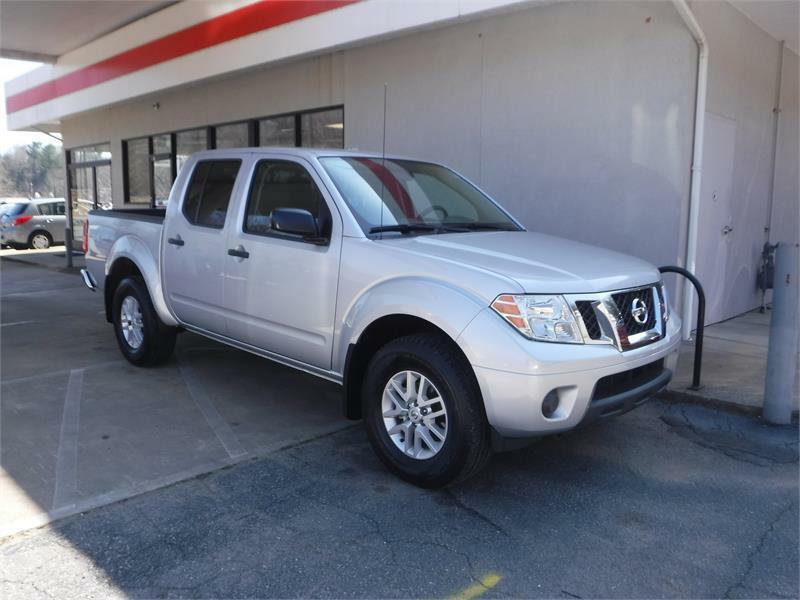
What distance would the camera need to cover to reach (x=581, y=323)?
3.61 meters

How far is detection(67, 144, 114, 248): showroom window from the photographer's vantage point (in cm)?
1744

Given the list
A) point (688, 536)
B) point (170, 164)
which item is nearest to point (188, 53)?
point (170, 164)

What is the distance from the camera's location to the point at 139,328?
6402 mm

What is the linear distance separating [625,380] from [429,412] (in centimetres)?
109

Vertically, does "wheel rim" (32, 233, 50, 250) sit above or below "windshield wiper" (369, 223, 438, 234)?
below

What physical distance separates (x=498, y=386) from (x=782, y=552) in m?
1.55

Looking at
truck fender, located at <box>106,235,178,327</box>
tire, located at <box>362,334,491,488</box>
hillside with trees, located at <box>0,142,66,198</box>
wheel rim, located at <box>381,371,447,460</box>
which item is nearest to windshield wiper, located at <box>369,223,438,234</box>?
tire, located at <box>362,334,491,488</box>

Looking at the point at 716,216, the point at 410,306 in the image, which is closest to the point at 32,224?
the point at 716,216

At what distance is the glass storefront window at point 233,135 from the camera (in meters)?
12.5

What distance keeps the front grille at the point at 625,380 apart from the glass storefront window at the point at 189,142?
1123 centimetres

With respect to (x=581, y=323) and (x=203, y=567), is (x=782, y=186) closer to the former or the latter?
(x=581, y=323)

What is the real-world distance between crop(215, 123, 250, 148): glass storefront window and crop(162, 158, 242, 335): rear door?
6.95m

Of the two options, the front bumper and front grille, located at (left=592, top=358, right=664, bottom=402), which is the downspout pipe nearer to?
front grille, located at (left=592, top=358, right=664, bottom=402)

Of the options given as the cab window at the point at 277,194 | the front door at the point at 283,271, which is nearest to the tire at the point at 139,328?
the front door at the point at 283,271
